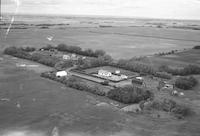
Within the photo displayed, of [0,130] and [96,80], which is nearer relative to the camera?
[0,130]

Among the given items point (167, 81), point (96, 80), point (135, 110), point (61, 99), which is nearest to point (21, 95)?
point (61, 99)

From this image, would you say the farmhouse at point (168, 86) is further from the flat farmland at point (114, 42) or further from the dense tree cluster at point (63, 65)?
the flat farmland at point (114, 42)

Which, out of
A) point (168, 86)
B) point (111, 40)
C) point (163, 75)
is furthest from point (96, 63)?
point (111, 40)

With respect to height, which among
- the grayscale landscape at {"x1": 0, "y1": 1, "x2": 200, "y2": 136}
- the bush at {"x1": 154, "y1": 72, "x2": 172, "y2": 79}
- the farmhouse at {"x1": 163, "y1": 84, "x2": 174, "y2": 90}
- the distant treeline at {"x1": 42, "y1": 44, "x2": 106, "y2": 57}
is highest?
the distant treeline at {"x1": 42, "y1": 44, "x2": 106, "y2": 57}

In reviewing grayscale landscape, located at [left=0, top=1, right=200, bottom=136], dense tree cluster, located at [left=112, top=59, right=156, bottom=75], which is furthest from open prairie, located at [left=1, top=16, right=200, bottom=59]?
grayscale landscape, located at [left=0, top=1, right=200, bottom=136]

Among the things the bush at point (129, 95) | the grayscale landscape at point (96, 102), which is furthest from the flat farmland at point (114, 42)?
the bush at point (129, 95)

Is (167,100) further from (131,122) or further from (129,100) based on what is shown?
(131,122)

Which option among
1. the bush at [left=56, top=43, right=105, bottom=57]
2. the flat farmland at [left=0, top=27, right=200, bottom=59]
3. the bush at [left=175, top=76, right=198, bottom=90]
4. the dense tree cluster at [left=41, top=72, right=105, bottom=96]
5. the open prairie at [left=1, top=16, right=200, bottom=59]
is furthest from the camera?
the open prairie at [left=1, top=16, right=200, bottom=59]

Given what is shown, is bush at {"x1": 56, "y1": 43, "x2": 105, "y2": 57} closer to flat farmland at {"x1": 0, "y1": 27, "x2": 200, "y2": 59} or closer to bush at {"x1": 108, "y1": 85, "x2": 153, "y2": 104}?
flat farmland at {"x1": 0, "y1": 27, "x2": 200, "y2": 59}

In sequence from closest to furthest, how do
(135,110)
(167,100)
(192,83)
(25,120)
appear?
(25,120)
(135,110)
(167,100)
(192,83)
